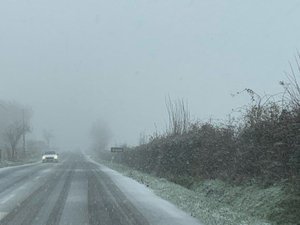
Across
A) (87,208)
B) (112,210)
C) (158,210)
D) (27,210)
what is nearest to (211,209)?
(158,210)

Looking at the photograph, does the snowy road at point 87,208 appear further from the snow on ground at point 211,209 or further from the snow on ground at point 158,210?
the snow on ground at point 211,209

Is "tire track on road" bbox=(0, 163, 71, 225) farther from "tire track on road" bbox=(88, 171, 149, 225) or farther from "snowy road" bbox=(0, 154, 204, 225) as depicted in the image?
"tire track on road" bbox=(88, 171, 149, 225)

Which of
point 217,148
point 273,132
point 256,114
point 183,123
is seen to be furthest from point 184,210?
point 183,123

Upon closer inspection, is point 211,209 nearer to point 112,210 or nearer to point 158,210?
point 158,210

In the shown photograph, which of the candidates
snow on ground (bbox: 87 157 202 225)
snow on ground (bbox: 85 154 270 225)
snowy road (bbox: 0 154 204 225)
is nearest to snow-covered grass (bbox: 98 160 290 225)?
snow on ground (bbox: 85 154 270 225)

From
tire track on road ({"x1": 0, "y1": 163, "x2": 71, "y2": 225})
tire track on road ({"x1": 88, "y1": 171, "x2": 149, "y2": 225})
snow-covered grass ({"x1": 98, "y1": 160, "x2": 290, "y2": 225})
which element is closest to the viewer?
tire track on road ({"x1": 0, "y1": 163, "x2": 71, "y2": 225})

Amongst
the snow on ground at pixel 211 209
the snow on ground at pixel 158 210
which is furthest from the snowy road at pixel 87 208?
the snow on ground at pixel 211 209

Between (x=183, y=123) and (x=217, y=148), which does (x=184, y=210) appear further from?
(x=183, y=123)

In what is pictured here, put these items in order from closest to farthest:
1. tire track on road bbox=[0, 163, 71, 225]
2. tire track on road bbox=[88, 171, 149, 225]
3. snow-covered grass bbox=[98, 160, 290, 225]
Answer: tire track on road bbox=[0, 163, 71, 225] < tire track on road bbox=[88, 171, 149, 225] < snow-covered grass bbox=[98, 160, 290, 225]

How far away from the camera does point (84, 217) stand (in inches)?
497

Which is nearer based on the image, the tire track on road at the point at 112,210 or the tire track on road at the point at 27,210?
the tire track on road at the point at 27,210

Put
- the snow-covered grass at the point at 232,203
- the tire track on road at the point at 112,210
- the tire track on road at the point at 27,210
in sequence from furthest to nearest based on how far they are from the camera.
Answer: the snow-covered grass at the point at 232,203 → the tire track on road at the point at 112,210 → the tire track on road at the point at 27,210

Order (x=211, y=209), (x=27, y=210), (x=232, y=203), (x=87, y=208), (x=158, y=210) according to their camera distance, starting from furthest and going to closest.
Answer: (x=232, y=203)
(x=87, y=208)
(x=211, y=209)
(x=158, y=210)
(x=27, y=210)

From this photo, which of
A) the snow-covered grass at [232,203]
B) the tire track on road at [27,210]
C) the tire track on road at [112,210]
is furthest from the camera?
the snow-covered grass at [232,203]
